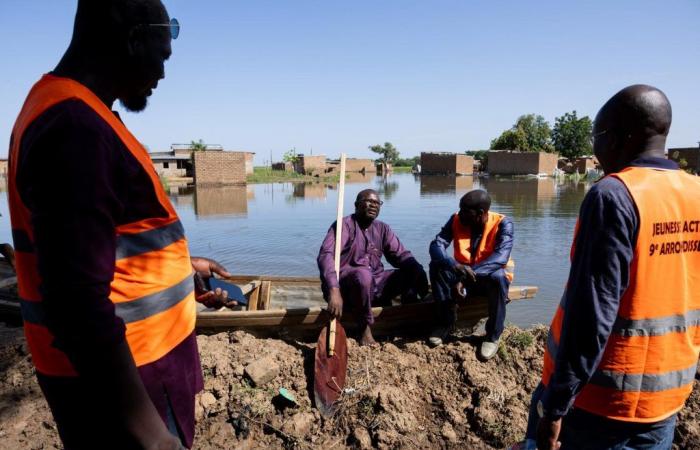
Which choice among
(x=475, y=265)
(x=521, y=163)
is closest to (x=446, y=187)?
(x=521, y=163)

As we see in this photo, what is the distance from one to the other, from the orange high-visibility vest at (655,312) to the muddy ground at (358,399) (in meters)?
1.78

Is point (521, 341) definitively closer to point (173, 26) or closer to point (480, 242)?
point (480, 242)

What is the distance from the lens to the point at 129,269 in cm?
106

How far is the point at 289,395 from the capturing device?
3.23 m

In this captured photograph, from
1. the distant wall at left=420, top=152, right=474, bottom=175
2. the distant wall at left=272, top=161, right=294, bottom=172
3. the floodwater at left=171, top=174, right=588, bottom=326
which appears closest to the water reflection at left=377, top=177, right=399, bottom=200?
the floodwater at left=171, top=174, right=588, bottom=326

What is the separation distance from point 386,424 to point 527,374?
1398mm

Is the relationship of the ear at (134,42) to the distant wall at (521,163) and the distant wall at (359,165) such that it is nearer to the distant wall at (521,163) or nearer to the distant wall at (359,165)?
the distant wall at (521,163)

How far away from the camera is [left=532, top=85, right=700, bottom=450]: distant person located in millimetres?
1327

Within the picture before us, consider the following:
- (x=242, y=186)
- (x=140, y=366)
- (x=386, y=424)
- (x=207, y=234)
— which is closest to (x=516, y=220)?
(x=207, y=234)

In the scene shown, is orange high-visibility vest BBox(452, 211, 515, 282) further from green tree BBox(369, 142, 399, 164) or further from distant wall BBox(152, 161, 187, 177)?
green tree BBox(369, 142, 399, 164)

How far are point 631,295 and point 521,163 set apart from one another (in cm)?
4060

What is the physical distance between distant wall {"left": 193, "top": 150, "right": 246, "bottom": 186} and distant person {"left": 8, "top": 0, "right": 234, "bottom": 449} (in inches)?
1133

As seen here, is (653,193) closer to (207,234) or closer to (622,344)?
(622,344)

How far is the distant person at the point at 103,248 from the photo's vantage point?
2.81ft
